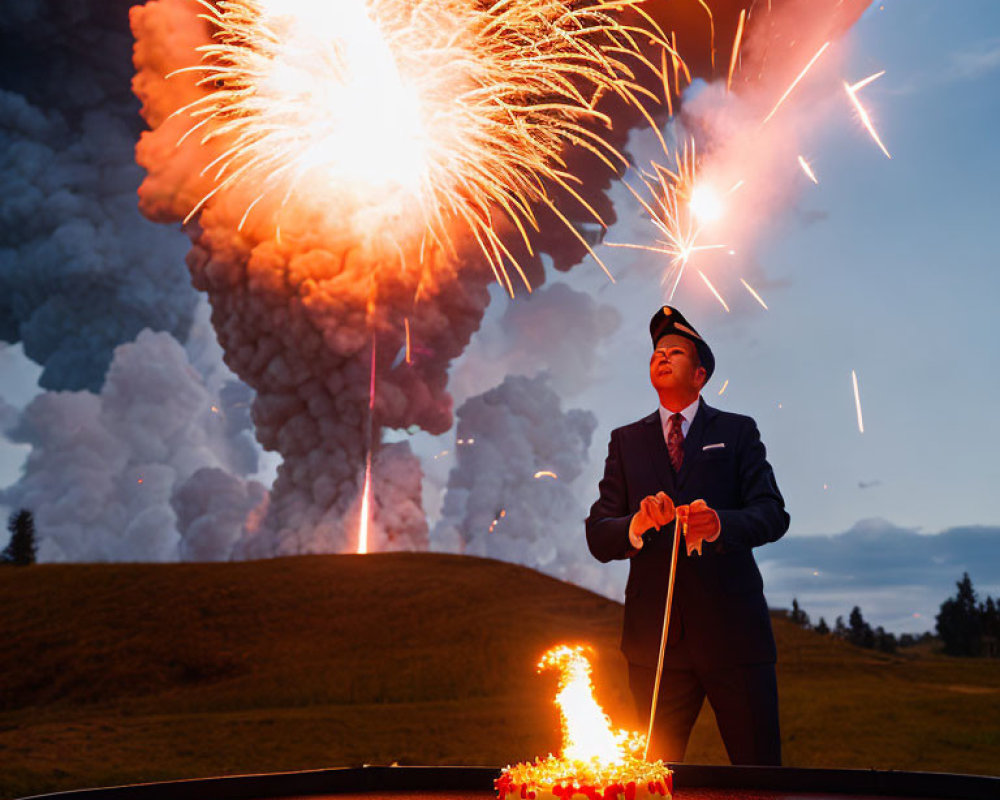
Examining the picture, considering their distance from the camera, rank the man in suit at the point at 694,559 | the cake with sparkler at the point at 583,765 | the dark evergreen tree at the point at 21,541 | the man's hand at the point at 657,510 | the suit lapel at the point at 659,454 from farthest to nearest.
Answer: the dark evergreen tree at the point at 21,541 < the suit lapel at the point at 659,454 < the man in suit at the point at 694,559 < the man's hand at the point at 657,510 < the cake with sparkler at the point at 583,765

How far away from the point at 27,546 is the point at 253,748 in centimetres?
2858

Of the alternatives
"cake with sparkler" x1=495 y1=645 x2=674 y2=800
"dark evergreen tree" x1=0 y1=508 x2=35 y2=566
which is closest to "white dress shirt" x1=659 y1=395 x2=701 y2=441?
"cake with sparkler" x1=495 y1=645 x2=674 y2=800

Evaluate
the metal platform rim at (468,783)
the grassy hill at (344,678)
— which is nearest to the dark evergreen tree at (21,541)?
the grassy hill at (344,678)

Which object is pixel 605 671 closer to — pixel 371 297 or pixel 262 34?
pixel 262 34

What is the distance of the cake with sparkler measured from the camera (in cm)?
305

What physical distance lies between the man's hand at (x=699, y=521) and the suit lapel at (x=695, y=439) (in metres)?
0.68

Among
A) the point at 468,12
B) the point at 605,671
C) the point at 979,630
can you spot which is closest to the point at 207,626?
the point at 605,671

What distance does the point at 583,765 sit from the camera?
3203 millimetres

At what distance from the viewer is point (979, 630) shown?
4666 cm

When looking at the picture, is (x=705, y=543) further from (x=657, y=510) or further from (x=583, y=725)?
(x=583, y=725)

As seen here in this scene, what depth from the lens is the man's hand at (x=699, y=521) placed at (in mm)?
3947

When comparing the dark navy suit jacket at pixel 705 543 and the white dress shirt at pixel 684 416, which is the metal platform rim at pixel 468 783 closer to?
the dark navy suit jacket at pixel 705 543

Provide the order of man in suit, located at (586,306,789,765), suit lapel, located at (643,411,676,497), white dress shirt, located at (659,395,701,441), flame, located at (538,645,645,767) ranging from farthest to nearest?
white dress shirt, located at (659,395,701,441)
suit lapel, located at (643,411,676,497)
man in suit, located at (586,306,789,765)
flame, located at (538,645,645,767)

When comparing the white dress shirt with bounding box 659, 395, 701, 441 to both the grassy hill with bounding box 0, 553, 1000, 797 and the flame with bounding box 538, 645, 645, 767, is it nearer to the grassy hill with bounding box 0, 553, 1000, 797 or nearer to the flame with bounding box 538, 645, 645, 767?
the flame with bounding box 538, 645, 645, 767
